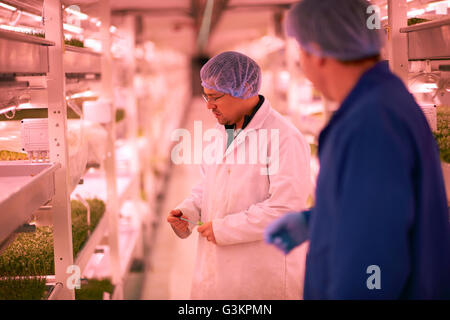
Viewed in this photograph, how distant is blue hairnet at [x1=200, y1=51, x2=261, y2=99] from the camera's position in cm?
207

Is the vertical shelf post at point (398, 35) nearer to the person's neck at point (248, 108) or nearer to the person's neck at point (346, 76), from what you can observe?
the person's neck at point (248, 108)

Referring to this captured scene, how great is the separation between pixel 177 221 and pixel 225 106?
53cm

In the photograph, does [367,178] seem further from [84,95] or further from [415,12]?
[84,95]

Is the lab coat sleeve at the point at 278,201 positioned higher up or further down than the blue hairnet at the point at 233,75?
further down

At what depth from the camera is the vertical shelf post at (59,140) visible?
2.17 meters

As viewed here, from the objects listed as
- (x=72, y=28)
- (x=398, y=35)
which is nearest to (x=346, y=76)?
(x=398, y=35)

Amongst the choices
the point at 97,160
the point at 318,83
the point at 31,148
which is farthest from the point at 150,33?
the point at 318,83

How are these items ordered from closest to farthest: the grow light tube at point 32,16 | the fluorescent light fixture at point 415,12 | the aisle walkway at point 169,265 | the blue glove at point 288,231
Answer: the blue glove at point 288,231 → the fluorescent light fixture at point 415,12 → the grow light tube at point 32,16 → the aisle walkway at point 169,265

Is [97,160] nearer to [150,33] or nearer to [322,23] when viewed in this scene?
[322,23]

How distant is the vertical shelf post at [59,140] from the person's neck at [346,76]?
4.53ft

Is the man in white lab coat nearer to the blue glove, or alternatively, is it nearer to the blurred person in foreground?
the blue glove

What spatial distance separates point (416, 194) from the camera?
113 cm

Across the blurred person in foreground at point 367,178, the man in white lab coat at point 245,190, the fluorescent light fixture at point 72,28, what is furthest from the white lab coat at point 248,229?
the fluorescent light fixture at point 72,28
